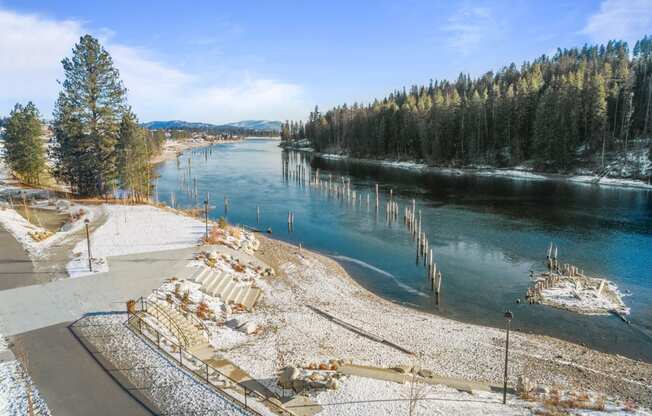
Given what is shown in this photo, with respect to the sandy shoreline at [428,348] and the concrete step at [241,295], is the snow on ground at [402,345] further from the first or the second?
the concrete step at [241,295]

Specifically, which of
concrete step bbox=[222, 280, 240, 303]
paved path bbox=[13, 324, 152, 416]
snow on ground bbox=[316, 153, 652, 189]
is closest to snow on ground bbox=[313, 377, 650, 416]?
paved path bbox=[13, 324, 152, 416]

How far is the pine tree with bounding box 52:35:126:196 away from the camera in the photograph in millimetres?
46438

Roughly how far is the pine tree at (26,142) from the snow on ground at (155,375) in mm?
49529

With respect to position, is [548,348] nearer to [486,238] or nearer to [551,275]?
[551,275]

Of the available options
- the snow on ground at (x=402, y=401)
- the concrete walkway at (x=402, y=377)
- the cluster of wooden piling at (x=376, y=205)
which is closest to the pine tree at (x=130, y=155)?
the cluster of wooden piling at (x=376, y=205)

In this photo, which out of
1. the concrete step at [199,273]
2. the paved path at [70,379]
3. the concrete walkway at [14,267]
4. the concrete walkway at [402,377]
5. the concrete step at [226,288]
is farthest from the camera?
the concrete step at [199,273]

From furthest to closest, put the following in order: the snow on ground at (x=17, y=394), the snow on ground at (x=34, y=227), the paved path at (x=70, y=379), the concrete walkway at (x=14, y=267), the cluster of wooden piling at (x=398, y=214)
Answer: the cluster of wooden piling at (x=398, y=214)
the snow on ground at (x=34, y=227)
the concrete walkway at (x=14, y=267)
the paved path at (x=70, y=379)
the snow on ground at (x=17, y=394)

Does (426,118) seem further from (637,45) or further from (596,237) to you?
(637,45)

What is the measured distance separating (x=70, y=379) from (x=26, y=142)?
2137 inches

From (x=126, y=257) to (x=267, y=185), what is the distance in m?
56.5

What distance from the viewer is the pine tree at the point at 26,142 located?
184 ft

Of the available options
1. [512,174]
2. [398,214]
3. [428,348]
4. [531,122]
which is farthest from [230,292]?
[531,122]

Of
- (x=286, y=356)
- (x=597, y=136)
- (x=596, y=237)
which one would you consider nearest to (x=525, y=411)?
(x=286, y=356)

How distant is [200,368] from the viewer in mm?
15609
